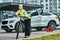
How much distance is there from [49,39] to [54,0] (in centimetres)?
9915

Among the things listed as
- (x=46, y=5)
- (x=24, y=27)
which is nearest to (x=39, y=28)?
(x=24, y=27)

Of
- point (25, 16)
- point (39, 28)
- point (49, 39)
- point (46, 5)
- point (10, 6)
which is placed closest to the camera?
point (49, 39)

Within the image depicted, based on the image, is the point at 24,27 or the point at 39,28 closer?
the point at 24,27

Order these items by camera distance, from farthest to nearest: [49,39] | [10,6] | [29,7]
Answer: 1. [29,7]
2. [10,6]
3. [49,39]

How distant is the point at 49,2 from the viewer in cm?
11056

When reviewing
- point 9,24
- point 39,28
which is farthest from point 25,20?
point 39,28

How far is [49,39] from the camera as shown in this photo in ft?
41.1

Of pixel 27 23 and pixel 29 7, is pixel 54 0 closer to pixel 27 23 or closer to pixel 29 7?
pixel 29 7

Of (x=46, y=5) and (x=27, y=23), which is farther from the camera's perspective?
(x=46, y=5)

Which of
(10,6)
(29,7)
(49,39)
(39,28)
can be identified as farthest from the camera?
(29,7)

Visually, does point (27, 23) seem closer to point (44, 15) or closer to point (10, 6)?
point (44, 15)

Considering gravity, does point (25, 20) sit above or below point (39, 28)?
above

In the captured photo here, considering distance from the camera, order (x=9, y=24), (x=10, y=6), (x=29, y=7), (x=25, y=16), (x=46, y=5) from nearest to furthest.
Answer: (x=25, y=16), (x=9, y=24), (x=10, y=6), (x=29, y=7), (x=46, y=5)

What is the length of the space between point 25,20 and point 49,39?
8.18 feet
